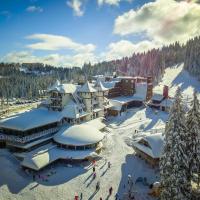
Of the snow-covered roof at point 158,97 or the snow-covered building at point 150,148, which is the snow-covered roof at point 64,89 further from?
the snow-covered roof at point 158,97

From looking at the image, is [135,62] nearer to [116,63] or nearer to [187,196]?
[116,63]

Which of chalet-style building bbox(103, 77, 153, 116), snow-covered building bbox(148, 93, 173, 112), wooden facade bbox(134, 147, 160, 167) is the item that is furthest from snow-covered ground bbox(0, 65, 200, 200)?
chalet-style building bbox(103, 77, 153, 116)

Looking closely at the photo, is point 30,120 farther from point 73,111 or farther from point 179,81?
point 179,81

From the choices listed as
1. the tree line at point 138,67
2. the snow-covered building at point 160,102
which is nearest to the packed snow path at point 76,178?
the snow-covered building at point 160,102

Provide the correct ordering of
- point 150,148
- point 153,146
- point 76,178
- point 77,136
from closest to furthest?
1. point 76,178
2. point 153,146
3. point 150,148
4. point 77,136

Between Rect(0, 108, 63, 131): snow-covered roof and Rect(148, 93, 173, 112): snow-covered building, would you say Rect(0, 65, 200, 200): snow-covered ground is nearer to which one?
Rect(0, 108, 63, 131): snow-covered roof

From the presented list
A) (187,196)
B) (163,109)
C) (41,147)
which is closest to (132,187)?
(187,196)

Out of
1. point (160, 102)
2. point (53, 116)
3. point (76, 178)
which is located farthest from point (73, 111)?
point (160, 102)
